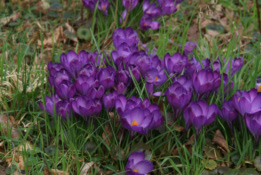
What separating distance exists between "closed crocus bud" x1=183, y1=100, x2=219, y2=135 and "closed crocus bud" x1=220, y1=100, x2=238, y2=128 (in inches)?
2.5

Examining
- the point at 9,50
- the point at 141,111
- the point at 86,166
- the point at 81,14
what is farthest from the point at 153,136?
the point at 81,14

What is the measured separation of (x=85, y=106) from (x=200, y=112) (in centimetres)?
55

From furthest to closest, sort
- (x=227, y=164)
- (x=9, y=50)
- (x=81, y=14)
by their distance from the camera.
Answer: (x=81, y=14), (x=9, y=50), (x=227, y=164)

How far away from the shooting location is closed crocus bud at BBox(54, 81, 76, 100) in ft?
6.40

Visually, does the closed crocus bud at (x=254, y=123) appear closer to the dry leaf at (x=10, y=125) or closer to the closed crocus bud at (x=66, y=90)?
the closed crocus bud at (x=66, y=90)

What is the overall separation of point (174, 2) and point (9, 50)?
1332mm

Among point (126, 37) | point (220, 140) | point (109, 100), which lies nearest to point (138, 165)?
point (109, 100)

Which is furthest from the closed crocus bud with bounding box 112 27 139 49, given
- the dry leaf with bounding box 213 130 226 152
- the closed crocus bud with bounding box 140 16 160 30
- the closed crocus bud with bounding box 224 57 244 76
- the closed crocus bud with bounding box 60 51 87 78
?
the closed crocus bud with bounding box 140 16 160 30

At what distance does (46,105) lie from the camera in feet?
6.55

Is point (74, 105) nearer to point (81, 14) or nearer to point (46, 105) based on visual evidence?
point (46, 105)

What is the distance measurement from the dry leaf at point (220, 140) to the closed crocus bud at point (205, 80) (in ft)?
0.75

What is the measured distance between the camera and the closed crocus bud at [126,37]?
7.36 feet

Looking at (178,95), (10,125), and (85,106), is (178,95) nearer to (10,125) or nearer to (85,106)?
(85,106)

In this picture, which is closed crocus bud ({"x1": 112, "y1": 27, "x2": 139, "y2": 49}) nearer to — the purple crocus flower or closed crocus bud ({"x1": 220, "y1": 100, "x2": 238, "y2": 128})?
the purple crocus flower
